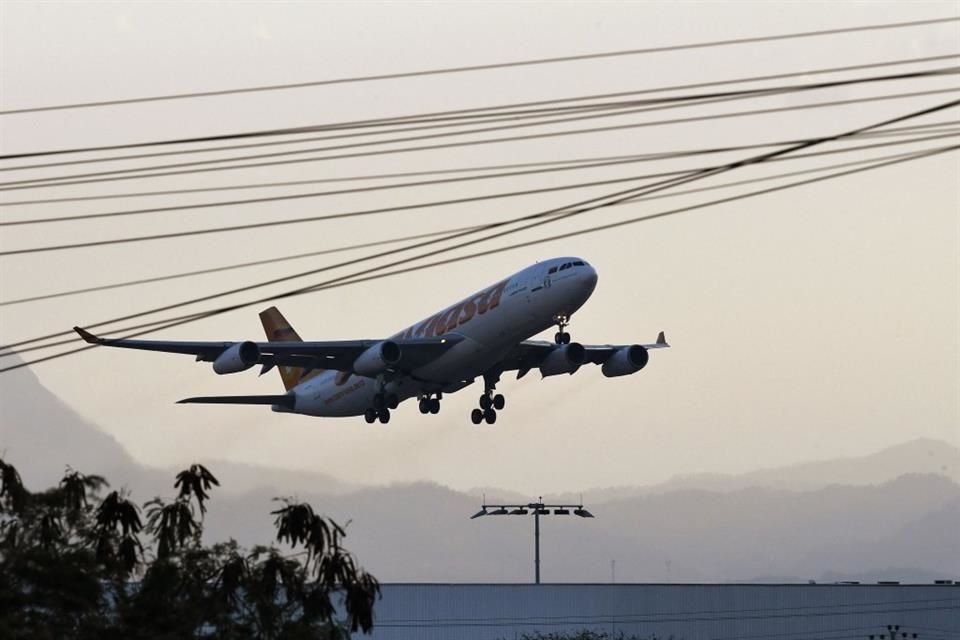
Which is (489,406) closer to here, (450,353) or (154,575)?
(450,353)

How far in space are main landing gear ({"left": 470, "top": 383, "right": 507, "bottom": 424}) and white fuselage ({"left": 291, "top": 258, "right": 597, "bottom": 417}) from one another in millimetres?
3161

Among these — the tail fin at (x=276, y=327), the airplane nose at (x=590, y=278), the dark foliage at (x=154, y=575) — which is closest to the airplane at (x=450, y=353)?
the airplane nose at (x=590, y=278)

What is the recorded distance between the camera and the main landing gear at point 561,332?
73.8m

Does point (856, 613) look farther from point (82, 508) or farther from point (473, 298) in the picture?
point (82, 508)

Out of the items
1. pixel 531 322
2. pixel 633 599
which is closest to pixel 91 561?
pixel 531 322

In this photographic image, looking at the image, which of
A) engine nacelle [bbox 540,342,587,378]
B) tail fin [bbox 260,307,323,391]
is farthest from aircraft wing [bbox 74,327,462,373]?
tail fin [bbox 260,307,323,391]

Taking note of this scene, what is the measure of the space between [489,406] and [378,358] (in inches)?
386

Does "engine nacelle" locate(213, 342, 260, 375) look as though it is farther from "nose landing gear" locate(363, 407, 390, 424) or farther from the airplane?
"nose landing gear" locate(363, 407, 390, 424)

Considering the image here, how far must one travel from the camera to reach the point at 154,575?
112 feet

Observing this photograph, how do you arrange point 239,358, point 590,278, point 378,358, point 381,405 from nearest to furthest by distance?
point 590,278 → point 239,358 → point 378,358 → point 381,405

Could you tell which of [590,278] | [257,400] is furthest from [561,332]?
[257,400]

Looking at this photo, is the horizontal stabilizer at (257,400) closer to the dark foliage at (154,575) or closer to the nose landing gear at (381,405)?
the nose landing gear at (381,405)

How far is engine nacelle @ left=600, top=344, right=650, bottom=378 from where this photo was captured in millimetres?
87562

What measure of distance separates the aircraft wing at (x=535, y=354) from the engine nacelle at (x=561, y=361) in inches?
8.7
